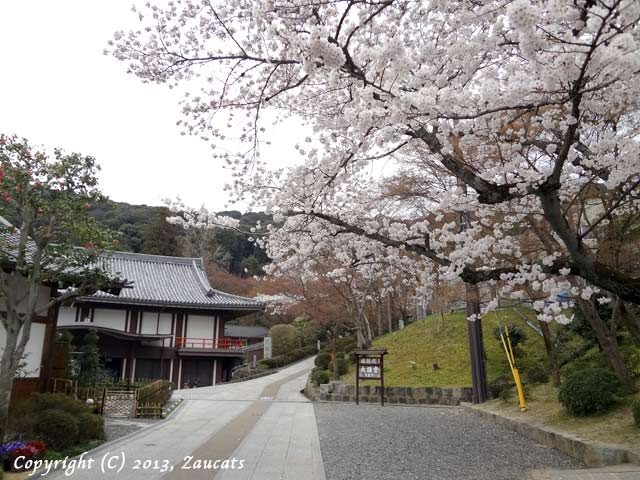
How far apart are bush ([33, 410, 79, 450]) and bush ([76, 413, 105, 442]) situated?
360 mm

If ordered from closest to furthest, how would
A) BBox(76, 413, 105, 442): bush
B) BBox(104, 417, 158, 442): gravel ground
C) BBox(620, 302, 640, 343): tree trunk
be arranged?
BBox(76, 413, 105, 442): bush < BBox(620, 302, 640, 343): tree trunk < BBox(104, 417, 158, 442): gravel ground

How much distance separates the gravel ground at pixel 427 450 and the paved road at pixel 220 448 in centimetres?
41

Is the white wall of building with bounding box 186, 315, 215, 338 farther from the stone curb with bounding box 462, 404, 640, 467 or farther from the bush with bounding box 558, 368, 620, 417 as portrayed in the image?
the bush with bounding box 558, 368, 620, 417

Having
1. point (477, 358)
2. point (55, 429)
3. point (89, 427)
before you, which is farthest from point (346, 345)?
point (55, 429)

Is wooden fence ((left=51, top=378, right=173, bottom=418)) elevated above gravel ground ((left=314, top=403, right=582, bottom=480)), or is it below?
above

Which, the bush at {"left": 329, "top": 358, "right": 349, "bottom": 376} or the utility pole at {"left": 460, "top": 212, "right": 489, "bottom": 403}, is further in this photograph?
the bush at {"left": 329, "top": 358, "right": 349, "bottom": 376}

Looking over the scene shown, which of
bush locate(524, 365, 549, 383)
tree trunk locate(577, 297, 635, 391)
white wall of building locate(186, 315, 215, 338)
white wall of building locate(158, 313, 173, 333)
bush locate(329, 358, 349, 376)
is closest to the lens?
tree trunk locate(577, 297, 635, 391)

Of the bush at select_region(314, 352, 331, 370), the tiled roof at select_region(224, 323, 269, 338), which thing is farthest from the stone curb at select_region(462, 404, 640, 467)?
the tiled roof at select_region(224, 323, 269, 338)

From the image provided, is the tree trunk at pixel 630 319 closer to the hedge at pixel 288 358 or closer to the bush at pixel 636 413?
the bush at pixel 636 413

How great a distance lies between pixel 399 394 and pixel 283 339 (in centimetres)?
1958

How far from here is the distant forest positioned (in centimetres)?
3978

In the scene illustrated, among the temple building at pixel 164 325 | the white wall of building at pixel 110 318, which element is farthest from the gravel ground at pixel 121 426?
the white wall of building at pixel 110 318

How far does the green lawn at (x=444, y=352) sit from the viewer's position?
47.7 feet

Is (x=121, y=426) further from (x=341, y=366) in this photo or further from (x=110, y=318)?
(x=110, y=318)
